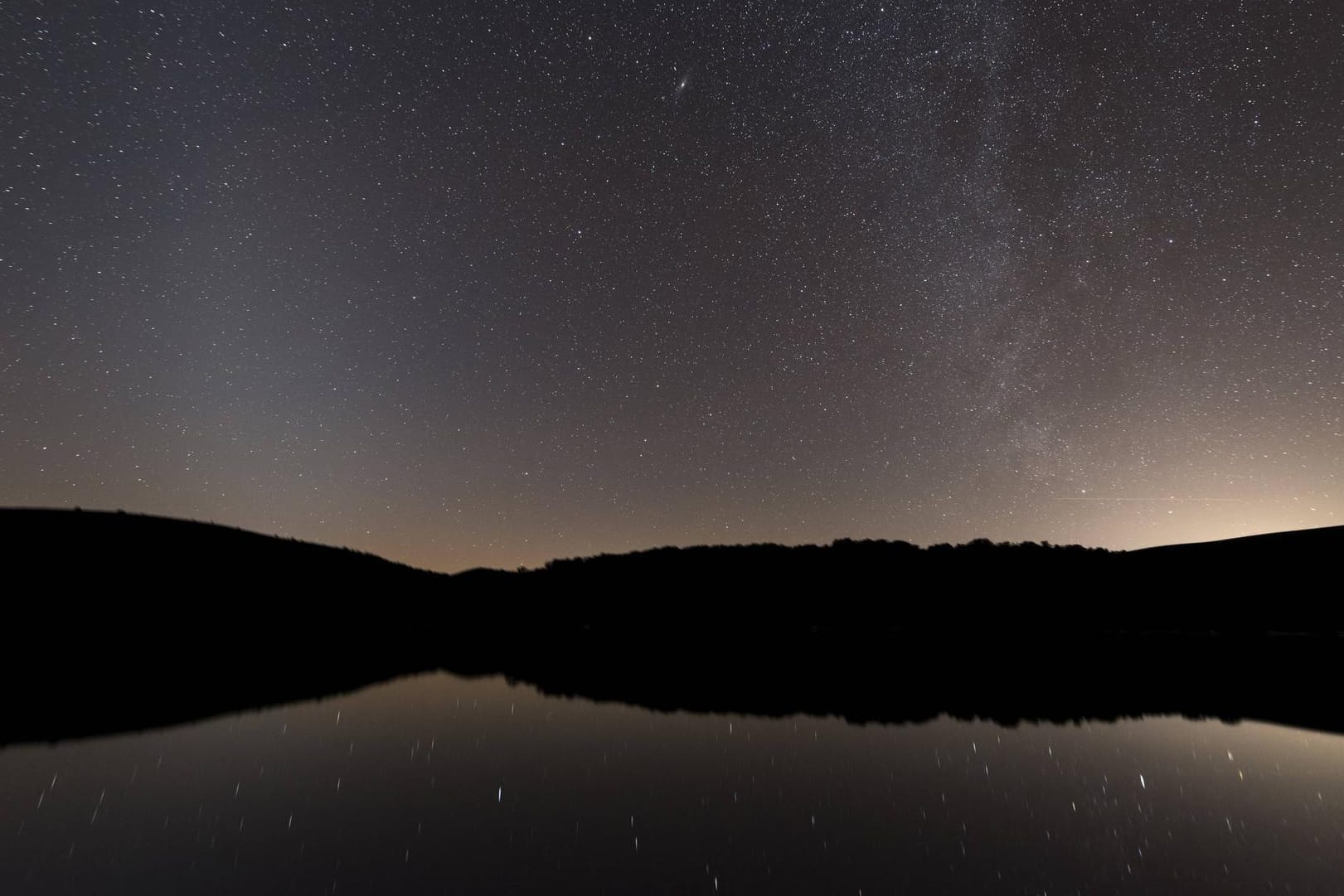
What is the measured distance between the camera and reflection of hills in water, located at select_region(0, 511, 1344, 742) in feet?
68.0

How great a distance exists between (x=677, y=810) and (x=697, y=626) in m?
52.8

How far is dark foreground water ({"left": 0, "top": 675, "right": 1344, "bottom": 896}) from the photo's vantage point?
727cm

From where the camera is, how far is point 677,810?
383 inches

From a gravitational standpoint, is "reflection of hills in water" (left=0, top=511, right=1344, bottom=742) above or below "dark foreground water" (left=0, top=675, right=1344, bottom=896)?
above

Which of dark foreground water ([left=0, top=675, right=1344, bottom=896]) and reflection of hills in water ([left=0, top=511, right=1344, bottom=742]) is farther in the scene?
reflection of hills in water ([left=0, top=511, right=1344, bottom=742])

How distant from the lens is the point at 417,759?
1282cm

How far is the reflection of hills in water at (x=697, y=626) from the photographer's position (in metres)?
20.7

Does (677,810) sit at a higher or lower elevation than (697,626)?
lower

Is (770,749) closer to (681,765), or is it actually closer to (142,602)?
(681,765)

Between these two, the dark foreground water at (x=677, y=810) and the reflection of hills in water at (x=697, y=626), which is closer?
the dark foreground water at (x=677, y=810)

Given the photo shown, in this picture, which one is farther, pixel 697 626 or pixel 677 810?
pixel 697 626

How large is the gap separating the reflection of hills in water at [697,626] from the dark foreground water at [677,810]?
366 centimetres

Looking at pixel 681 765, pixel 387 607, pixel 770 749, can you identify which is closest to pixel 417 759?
pixel 681 765

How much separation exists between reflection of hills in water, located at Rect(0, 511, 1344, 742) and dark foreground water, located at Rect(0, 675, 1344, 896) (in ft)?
→ 12.0
